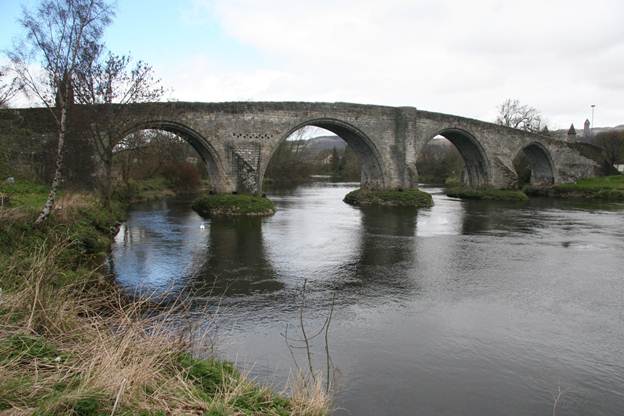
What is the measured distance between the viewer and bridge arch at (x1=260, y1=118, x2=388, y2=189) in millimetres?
28902

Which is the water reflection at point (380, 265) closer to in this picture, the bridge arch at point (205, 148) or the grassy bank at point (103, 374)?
the grassy bank at point (103, 374)

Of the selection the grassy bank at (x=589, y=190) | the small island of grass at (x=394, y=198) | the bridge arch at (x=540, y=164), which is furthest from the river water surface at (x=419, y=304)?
the bridge arch at (x=540, y=164)

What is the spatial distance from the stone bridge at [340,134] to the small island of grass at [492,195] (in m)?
1.39

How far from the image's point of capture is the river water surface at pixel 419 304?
598cm

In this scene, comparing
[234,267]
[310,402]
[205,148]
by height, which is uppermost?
[205,148]

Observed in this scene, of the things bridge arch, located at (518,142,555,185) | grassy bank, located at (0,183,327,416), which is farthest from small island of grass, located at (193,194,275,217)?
bridge arch, located at (518,142,555,185)

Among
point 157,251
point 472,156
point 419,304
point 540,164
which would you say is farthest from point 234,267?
point 540,164

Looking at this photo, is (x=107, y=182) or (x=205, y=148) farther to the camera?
(x=205, y=148)

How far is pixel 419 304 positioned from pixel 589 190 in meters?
36.8

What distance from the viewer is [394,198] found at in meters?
29.8

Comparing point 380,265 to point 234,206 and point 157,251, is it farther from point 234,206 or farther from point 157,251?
point 234,206

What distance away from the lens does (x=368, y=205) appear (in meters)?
30.3

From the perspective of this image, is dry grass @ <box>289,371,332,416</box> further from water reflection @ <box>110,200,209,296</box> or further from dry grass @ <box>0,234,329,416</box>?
water reflection @ <box>110,200,209,296</box>

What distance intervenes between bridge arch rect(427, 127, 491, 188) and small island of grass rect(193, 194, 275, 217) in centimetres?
1721
